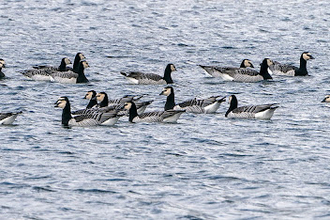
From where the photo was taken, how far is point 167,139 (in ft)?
84.0

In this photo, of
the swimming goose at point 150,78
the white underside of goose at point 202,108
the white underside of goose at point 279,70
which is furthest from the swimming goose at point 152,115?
the white underside of goose at point 279,70

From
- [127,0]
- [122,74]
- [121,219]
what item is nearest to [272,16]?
[127,0]

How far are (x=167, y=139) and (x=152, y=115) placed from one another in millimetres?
2719

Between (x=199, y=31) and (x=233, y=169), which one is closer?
(x=233, y=169)

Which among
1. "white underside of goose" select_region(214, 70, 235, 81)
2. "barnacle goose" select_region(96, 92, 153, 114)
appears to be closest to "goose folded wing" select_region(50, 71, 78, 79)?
"white underside of goose" select_region(214, 70, 235, 81)

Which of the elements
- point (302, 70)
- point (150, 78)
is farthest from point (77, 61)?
point (302, 70)

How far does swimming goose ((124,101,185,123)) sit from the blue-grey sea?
262 mm

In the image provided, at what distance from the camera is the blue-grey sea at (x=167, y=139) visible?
19.0 meters

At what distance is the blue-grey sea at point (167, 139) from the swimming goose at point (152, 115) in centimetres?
26

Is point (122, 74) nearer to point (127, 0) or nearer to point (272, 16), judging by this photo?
point (272, 16)

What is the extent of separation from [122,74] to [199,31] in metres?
16.1

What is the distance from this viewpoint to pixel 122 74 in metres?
36.2

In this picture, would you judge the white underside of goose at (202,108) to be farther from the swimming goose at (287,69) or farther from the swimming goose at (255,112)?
the swimming goose at (287,69)

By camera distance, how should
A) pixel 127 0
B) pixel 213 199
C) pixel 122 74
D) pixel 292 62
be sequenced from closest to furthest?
pixel 213 199
pixel 122 74
pixel 292 62
pixel 127 0
